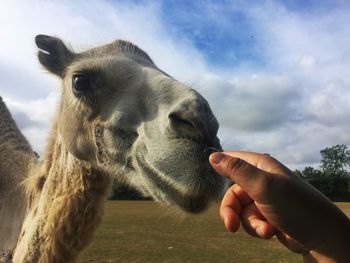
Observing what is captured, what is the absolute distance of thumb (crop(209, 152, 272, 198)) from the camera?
8.54ft

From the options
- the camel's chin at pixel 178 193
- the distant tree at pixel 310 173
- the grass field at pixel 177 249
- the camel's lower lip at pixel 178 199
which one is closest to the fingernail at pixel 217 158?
the camel's chin at pixel 178 193

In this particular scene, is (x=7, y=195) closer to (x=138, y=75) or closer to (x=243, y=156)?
(x=138, y=75)

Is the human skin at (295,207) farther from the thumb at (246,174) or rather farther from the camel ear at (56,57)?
the camel ear at (56,57)

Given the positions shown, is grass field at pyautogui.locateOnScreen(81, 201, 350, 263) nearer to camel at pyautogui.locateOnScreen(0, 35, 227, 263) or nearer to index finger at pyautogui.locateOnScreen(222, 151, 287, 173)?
camel at pyautogui.locateOnScreen(0, 35, 227, 263)

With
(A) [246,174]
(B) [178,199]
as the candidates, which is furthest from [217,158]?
(B) [178,199]

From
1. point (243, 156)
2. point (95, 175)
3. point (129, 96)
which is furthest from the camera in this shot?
point (95, 175)

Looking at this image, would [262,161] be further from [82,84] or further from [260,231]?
[82,84]

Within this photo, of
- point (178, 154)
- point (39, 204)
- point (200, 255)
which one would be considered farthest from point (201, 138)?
point (200, 255)

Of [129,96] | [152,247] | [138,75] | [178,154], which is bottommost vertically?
[152,247]

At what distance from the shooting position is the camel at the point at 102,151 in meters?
3.27

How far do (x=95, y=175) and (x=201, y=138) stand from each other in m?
2.21

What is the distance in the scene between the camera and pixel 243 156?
10.1 ft

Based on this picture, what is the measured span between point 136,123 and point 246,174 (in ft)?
5.60

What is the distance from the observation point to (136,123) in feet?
13.4
